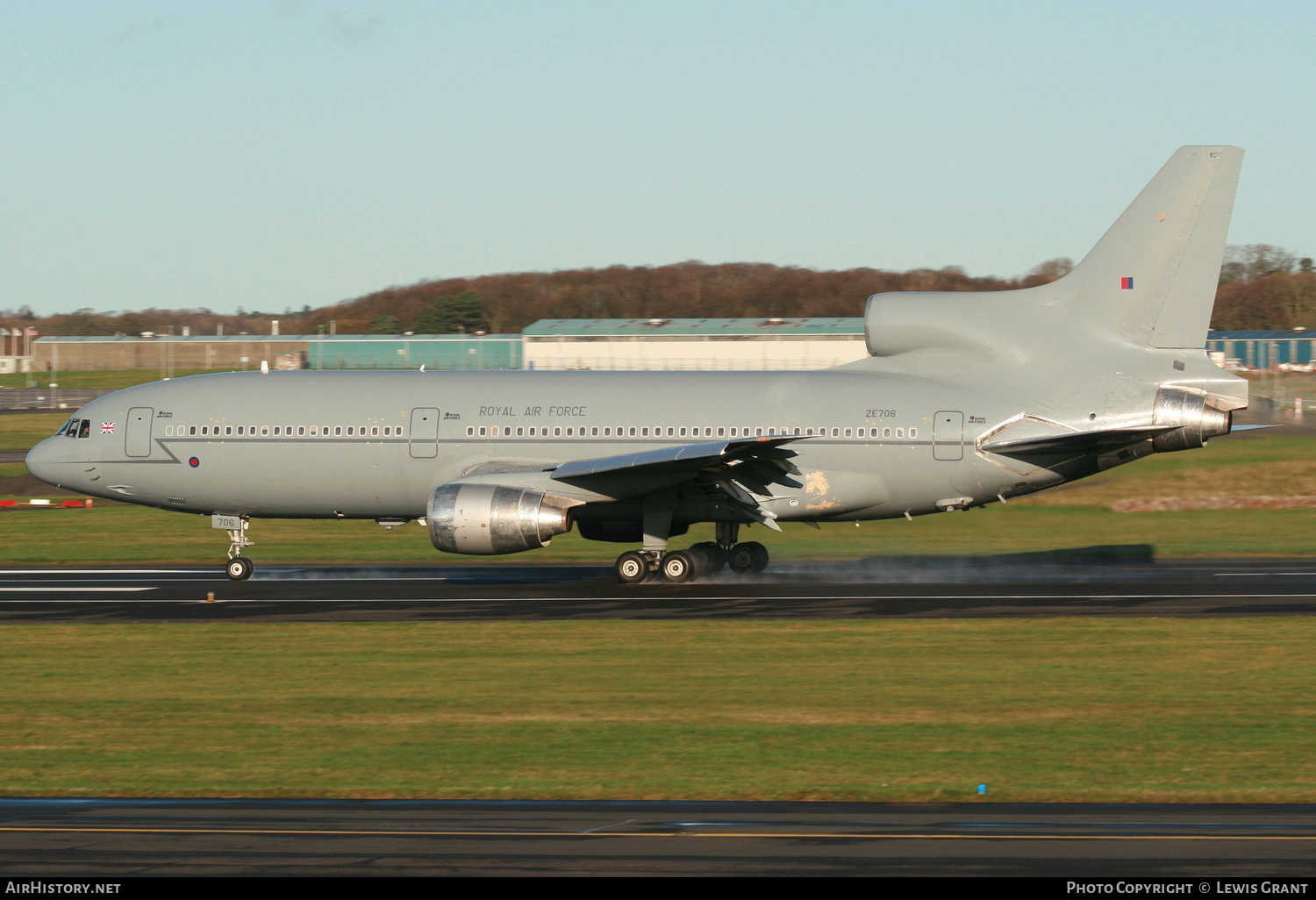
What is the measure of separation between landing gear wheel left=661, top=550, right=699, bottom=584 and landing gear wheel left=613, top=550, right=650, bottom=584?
0.50 m

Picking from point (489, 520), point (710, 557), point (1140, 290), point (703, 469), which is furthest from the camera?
point (710, 557)

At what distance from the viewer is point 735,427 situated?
30.7 meters

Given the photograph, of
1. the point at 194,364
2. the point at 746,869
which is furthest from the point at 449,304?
the point at 746,869

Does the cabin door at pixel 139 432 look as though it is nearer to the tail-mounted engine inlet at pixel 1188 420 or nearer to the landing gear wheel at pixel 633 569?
the landing gear wheel at pixel 633 569

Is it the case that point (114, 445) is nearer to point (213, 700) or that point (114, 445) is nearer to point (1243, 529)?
point (213, 700)

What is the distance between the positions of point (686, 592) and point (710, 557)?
252cm

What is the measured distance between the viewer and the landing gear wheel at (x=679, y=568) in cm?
3073

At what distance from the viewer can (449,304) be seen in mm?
116000

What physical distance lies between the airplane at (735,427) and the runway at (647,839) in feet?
51.6

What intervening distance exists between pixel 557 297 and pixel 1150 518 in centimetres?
8993

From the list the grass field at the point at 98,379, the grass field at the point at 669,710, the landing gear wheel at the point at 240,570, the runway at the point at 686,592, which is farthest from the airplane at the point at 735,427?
the grass field at the point at 98,379

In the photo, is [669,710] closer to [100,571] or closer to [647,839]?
[647,839]

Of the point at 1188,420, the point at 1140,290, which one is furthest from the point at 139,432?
the point at 1188,420

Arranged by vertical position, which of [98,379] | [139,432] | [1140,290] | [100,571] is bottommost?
[100,571]
